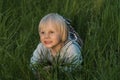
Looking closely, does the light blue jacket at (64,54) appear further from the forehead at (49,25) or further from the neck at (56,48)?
the forehead at (49,25)

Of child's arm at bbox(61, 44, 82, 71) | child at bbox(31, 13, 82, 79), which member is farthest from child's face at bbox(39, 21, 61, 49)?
child's arm at bbox(61, 44, 82, 71)

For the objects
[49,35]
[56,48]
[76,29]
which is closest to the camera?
[49,35]

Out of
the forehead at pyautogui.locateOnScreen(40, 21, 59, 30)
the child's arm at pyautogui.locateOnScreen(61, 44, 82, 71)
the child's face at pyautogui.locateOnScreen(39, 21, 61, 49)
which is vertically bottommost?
the child's arm at pyautogui.locateOnScreen(61, 44, 82, 71)

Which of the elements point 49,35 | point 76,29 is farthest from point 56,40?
point 76,29

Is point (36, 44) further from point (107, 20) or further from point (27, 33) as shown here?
point (107, 20)

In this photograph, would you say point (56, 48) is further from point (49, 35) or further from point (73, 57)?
point (73, 57)

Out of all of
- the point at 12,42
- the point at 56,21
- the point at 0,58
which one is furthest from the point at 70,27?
the point at 0,58

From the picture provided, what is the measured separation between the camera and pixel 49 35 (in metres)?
3.28

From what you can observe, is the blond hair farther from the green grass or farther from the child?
the green grass

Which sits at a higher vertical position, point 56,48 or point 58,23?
point 58,23

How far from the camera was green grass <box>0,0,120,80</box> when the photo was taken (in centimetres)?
286

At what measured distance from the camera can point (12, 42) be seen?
331 centimetres

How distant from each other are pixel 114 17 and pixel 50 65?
2.57 ft

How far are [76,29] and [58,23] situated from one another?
0.37 m
